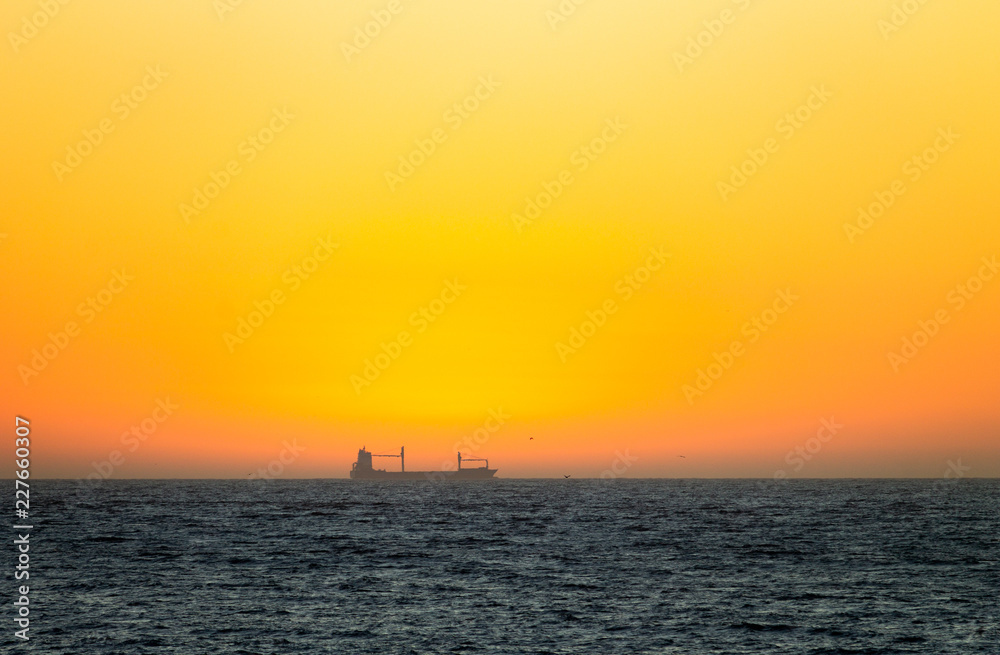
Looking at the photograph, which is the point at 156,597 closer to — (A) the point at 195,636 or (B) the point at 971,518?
(A) the point at 195,636

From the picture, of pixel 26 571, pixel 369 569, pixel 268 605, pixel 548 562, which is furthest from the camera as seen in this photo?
pixel 548 562

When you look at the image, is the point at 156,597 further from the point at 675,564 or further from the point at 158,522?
the point at 158,522

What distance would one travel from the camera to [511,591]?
45500 millimetres

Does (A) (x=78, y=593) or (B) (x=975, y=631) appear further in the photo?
(A) (x=78, y=593)

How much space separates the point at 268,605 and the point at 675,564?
27.2 meters

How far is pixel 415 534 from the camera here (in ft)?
266

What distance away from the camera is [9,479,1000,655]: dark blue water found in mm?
34000

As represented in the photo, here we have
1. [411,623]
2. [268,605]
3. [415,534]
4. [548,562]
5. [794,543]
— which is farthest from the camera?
[415,534]

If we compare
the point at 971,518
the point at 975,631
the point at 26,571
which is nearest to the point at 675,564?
the point at 975,631

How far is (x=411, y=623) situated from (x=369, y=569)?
17.7 metres

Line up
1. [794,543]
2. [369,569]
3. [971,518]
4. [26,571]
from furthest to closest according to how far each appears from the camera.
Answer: [971,518] < [794,543] < [369,569] < [26,571]

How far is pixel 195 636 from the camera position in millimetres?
34125

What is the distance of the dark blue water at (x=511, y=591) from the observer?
34.0 meters

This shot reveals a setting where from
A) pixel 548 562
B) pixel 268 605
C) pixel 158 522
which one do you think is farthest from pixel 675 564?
pixel 158 522
